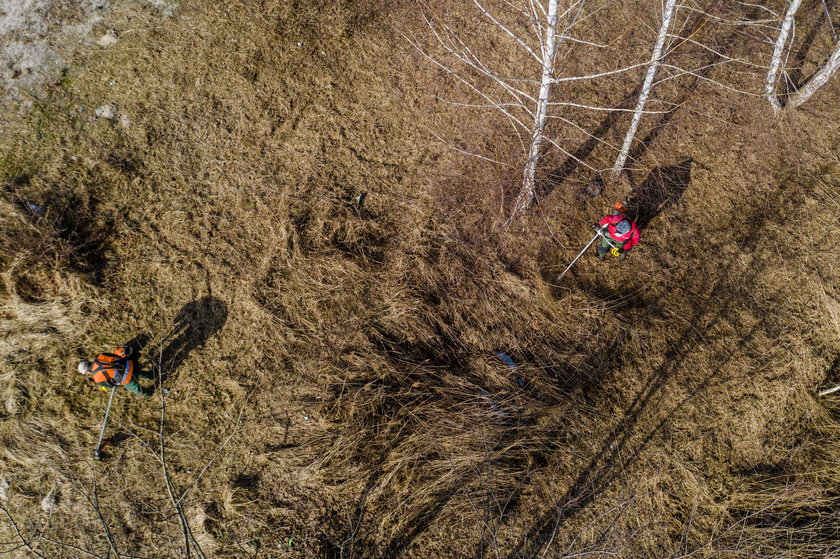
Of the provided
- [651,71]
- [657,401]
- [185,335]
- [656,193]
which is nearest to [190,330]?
[185,335]

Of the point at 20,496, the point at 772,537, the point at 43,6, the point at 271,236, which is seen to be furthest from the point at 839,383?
the point at 43,6

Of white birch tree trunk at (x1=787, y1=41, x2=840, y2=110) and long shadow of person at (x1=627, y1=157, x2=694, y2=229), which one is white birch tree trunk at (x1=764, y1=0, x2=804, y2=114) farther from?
long shadow of person at (x1=627, y1=157, x2=694, y2=229)

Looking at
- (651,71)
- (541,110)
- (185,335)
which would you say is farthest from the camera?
(185,335)

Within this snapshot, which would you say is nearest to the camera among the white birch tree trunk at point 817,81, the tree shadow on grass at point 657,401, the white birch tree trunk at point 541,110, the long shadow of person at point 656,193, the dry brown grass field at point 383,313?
the white birch tree trunk at point 541,110

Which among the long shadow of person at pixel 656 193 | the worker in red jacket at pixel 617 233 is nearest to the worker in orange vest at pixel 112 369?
the worker in red jacket at pixel 617 233

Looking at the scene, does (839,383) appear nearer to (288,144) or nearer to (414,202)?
(414,202)

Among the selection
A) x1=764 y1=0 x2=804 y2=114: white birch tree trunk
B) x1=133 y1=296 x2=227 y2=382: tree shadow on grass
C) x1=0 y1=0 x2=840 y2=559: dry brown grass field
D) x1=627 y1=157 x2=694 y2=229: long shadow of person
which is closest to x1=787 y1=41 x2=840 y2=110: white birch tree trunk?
x1=764 y1=0 x2=804 y2=114: white birch tree trunk

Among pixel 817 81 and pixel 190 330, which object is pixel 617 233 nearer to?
pixel 817 81

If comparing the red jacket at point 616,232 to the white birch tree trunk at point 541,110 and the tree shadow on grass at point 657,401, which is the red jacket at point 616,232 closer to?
the white birch tree trunk at point 541,110
